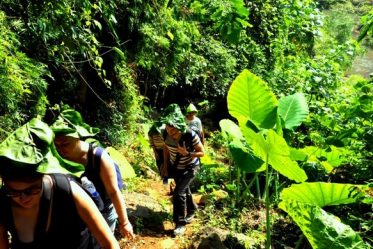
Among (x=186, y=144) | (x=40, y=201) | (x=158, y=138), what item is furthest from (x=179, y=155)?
(x=40, y=201)

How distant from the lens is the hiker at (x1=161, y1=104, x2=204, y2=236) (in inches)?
164

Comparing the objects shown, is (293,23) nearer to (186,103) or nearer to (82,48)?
(186,103)

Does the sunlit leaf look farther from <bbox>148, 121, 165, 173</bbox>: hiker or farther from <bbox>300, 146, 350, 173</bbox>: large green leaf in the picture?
<bbox>300, 146, 350, 173</bbox>: large green leaf

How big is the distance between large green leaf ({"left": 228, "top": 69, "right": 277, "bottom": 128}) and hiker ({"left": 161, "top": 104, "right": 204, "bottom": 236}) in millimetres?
601

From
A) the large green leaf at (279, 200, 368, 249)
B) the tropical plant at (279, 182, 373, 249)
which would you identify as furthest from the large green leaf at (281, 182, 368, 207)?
the large green leaf at (279, 200, 368, 249)

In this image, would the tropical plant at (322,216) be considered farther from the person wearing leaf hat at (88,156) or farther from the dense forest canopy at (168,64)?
the person wearing leaf hat at (88,156)

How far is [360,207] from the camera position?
185 inches

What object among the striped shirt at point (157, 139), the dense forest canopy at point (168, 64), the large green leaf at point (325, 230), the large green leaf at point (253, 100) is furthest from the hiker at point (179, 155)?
the large green leaf at point (325, 230)

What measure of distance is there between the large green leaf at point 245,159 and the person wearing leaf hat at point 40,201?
2.96m

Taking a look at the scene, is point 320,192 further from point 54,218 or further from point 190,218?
point 54,218

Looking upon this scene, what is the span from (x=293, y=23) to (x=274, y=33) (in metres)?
1.23

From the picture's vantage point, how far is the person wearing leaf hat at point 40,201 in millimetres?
1430

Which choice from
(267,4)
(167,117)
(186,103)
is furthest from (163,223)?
(267,4)

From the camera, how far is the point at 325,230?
266cm
